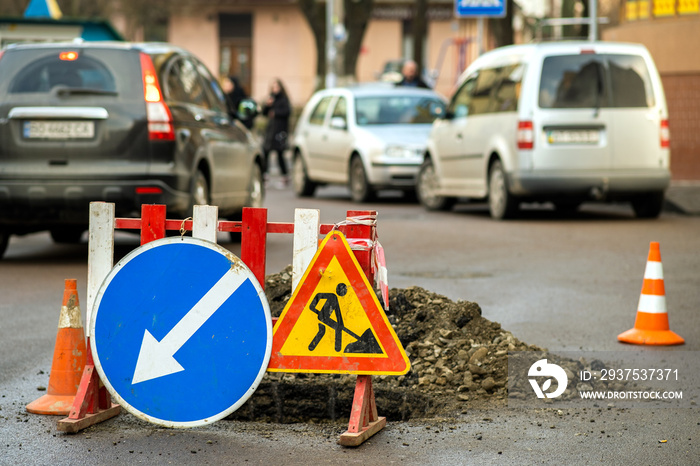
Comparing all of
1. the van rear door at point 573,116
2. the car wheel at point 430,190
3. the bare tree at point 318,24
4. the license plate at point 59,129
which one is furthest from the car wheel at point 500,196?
the bare tree at point 318,24

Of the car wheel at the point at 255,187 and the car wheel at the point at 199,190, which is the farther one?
the car wheel at the point at 255,187

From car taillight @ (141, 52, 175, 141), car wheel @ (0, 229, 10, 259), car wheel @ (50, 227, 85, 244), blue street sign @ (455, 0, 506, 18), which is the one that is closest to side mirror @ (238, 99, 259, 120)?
car taillight @ (141, 52, 175, 141)

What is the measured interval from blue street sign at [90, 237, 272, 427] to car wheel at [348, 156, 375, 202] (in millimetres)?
12816

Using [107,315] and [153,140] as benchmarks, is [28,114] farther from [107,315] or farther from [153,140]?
[107,315]

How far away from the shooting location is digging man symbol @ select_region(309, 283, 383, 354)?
15.7 feet

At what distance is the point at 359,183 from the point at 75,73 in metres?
8.36

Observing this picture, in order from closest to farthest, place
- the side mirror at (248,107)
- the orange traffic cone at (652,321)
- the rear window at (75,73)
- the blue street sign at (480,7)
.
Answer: the orange traffic cone at (652,321) < the rear window at (75,73) < the side mirror at (248,107) < the blue street sign at (480,7)

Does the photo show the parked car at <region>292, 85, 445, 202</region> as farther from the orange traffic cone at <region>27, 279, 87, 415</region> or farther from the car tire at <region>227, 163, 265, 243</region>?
the orange traffic cone at <region>27, 279, 87, 415</region>

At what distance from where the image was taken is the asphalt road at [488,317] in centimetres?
463

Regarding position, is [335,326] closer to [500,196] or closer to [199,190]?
[199,190]

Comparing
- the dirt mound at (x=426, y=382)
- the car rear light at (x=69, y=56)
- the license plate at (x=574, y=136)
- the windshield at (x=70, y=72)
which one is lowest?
the dirt mound at (x=426, y=382)

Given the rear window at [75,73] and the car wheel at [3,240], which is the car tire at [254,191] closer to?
the car wheel at [3,240]

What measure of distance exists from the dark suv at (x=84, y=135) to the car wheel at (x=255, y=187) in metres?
2.34

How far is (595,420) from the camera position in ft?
16.9
